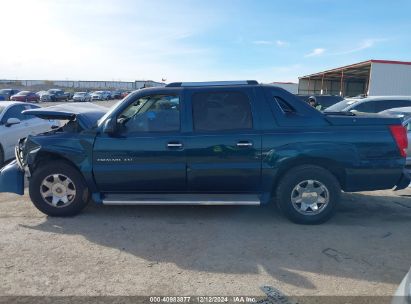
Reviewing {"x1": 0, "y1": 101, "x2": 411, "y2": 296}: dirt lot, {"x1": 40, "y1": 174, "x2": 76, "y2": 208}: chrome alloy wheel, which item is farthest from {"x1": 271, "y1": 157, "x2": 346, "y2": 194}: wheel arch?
{"x1": 40, "y1": 174, "x2": 76, "y2": 208}: chrome alloy wheel

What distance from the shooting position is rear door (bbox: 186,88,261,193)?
14.8 ft

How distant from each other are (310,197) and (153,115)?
7.65ft

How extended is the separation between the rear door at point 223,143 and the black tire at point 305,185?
1.20 ft

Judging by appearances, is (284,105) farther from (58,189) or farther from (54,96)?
(54,96)

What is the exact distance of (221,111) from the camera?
15.3 feet

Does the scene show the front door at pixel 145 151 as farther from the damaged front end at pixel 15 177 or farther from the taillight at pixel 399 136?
the taillight at pixel 399 136

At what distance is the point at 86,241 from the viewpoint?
164 inches

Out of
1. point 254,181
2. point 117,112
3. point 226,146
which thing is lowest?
point 254,181

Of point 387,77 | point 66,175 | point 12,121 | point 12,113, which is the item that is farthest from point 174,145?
point 387,77

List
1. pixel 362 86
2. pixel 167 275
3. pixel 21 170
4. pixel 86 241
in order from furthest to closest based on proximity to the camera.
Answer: pixel 362 86
pixel 21 170
pixel 86 241
pixel 167 275

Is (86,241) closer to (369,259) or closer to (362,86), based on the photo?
(369,259)

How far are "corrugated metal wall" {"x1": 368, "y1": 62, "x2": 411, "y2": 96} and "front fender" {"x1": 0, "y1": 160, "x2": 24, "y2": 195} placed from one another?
24.6m

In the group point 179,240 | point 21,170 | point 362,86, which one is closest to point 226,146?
point 179,240

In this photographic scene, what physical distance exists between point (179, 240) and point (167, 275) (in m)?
0.79
